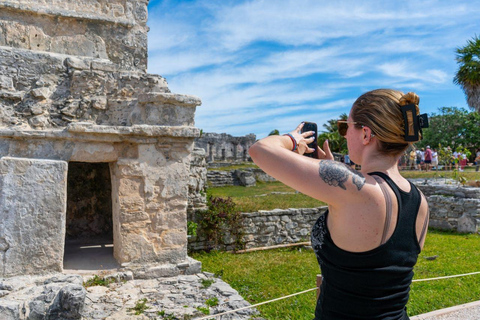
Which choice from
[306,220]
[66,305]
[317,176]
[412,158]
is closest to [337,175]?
[317,176]

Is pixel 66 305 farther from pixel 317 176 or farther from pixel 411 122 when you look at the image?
pixel 411 122

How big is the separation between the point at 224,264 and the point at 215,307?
8.92 feet

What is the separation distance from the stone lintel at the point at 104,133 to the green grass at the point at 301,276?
245 centimetres

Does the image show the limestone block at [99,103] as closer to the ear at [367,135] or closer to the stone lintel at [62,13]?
the stone lintel at [62,13]

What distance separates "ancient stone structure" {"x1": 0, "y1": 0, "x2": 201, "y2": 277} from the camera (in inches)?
198

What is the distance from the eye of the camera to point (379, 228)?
4.76ft

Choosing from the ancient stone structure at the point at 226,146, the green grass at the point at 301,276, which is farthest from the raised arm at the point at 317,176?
the ancient stone structure at the point at 226,146

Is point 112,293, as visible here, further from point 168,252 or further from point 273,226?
point 273,226

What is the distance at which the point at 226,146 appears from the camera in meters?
36.7

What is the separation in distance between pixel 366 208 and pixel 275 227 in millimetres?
7777

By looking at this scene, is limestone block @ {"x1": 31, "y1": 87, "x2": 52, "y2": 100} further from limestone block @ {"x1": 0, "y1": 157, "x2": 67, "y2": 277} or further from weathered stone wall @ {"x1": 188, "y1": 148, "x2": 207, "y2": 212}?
weathered stone wall @ {"x1": 188, "y1": 148, "x2": 207, "y2": 212}

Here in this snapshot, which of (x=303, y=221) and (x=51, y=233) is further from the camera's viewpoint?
(x=303, y=221)

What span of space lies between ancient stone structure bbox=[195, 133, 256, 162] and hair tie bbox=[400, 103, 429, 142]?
33.9 metres

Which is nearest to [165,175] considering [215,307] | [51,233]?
[51,233]
